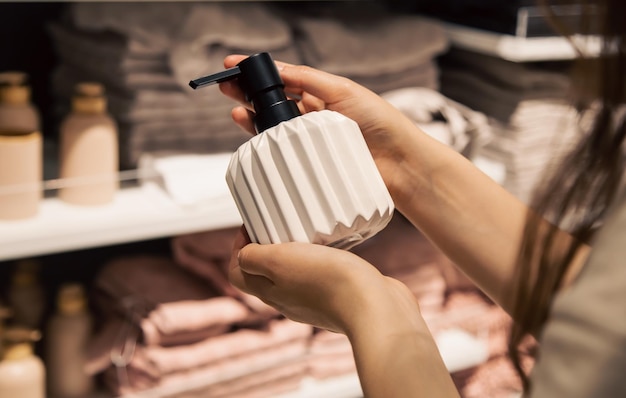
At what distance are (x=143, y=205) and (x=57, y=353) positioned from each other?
0.26m

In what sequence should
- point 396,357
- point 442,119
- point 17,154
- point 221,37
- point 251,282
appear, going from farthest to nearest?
1. point 442,119
2. point 221,37
3. point 17,154
4. point 251,282
5. point 396,357

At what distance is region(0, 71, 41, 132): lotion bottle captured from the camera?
932 millimetres

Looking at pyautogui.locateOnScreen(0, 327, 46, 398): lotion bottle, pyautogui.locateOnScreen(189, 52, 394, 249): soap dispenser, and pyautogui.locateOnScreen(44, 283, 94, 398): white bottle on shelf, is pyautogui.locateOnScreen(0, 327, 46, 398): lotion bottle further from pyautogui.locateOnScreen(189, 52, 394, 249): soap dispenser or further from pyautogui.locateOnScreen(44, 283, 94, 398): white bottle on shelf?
pyautogui.locateOnScreen(189, 52, 394, 249): soap dispenser

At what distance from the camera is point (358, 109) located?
2.28 ft

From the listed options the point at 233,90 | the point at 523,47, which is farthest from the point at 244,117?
the point at 523,47

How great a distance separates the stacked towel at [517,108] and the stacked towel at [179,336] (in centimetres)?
44

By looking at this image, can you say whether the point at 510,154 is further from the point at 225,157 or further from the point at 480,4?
the point at 225,157

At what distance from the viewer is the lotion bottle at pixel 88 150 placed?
0.97 meters

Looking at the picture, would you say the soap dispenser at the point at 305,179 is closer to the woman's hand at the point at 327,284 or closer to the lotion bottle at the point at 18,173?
the woman's hand at the point at 327,284

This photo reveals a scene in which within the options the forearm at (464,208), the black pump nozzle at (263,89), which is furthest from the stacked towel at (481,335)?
the black pump nozzle at (263,89)

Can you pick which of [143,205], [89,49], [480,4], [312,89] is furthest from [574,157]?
[480,4]

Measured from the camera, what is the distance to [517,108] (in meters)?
1.28

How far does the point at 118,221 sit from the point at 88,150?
96mm

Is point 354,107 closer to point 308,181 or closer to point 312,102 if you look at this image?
point 312,102
